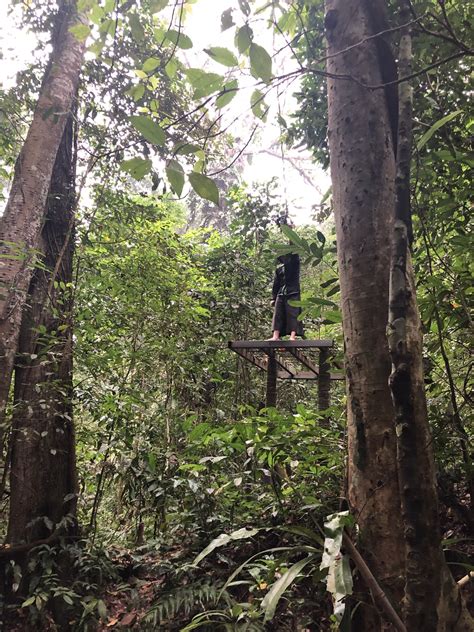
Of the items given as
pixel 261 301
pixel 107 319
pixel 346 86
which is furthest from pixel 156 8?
pixel 261 301

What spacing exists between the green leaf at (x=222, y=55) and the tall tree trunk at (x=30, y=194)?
2.11 metres

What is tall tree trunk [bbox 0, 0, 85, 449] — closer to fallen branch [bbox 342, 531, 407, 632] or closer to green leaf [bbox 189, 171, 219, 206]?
green leaf [bbox 189, 171, 219, 206]

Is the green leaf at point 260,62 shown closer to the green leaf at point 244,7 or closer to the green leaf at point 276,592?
the green leaf at point 244,7

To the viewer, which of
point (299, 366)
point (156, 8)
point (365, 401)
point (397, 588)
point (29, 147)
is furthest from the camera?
point (299, 366)

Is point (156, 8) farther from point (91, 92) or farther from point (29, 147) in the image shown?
point (91, 92)

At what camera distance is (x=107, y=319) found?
4.44 metres

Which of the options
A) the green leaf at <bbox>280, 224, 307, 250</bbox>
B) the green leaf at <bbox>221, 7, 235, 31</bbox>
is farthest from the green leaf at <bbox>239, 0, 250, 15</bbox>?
the green leaf at <bbox>280, 224, 307, 250</bbox>

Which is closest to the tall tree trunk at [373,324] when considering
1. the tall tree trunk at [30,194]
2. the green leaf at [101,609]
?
the tall tree trunk at [30,194]

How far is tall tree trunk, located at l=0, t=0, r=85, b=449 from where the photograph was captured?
125 inches

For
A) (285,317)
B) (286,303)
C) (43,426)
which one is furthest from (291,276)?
(43,426)

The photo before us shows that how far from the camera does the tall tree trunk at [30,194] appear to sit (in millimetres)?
3174

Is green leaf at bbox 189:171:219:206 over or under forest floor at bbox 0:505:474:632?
over

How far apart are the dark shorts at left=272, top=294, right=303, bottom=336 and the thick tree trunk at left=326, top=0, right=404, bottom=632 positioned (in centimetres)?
307

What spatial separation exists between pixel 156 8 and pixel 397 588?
1.64 m
